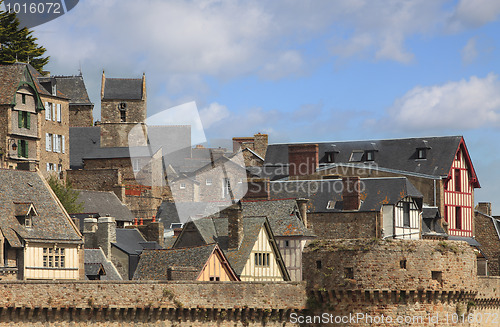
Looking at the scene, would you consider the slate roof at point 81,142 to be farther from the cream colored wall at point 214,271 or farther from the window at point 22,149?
the cream colored wall at point 214,271

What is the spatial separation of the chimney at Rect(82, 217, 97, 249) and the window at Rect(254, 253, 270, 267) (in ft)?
23.9

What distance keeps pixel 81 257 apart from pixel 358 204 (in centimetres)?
1432

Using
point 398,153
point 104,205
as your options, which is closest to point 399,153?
point 398,153

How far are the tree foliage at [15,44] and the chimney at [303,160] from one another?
60.6 ft

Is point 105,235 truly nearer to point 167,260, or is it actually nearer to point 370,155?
point 167,260

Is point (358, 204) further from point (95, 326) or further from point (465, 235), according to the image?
point (95, 326)

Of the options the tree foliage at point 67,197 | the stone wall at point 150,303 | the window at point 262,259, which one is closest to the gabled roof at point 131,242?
the tree foliage at point 67,197

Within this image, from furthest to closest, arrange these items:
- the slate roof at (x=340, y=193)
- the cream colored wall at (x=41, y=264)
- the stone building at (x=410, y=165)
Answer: the stone building at (x=410, y=165), the slate roof at (x=340, y=193), the cream colored wall at (x=41, y=264)

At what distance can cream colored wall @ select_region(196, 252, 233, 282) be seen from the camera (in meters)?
35.8

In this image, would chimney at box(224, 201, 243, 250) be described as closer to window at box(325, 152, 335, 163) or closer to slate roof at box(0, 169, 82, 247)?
slate roof at box(0, 169, 82, 247)

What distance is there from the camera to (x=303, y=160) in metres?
54.7

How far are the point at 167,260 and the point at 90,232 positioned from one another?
5666 mm

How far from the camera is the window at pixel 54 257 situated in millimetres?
37000

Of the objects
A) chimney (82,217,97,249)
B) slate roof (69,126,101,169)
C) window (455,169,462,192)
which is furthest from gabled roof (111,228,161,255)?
slate roof (69,126,101,169)
